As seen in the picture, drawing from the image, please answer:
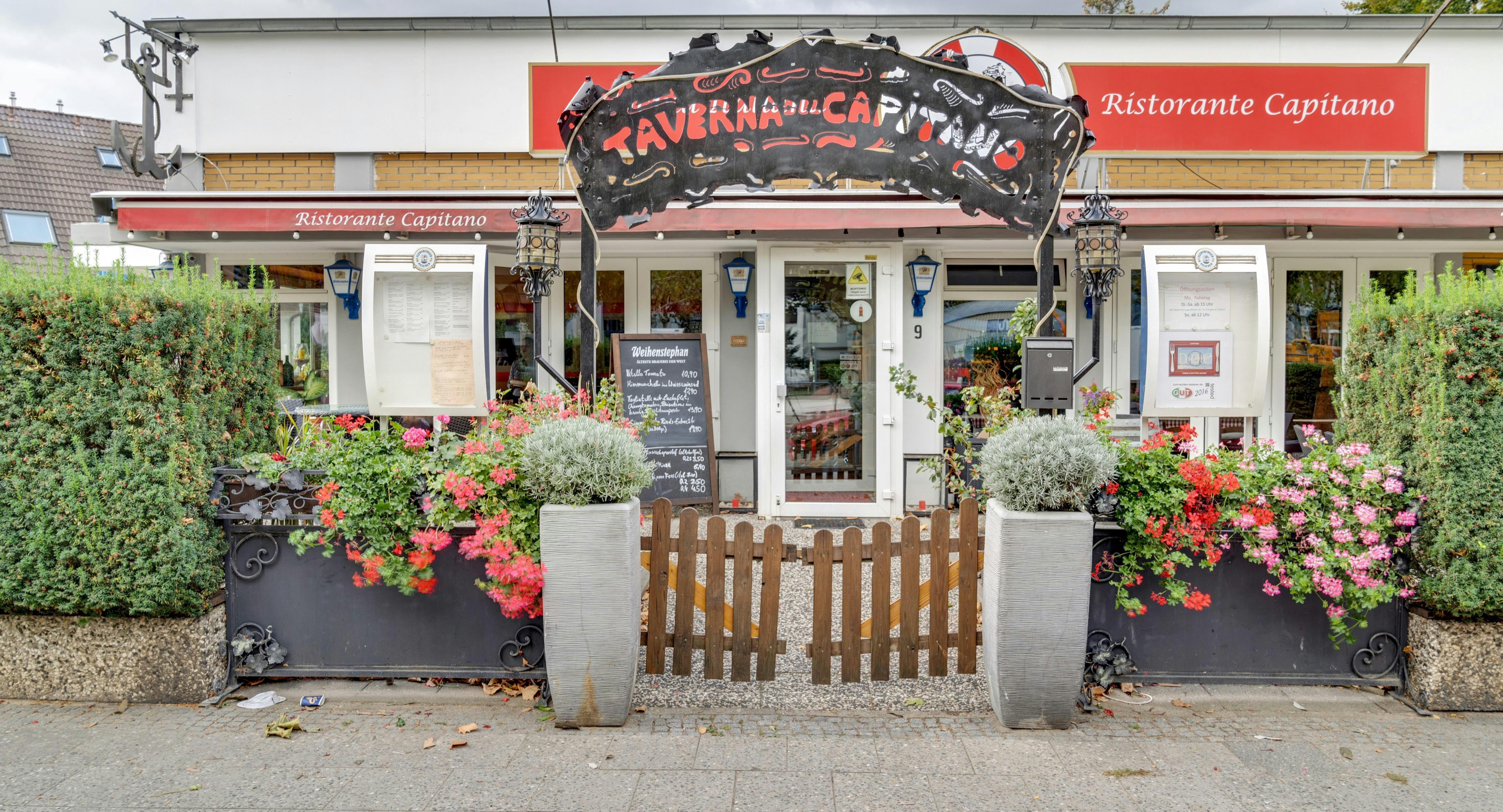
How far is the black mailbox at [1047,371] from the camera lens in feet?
12.9

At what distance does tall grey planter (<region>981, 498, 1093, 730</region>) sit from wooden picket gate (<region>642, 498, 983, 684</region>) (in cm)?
37

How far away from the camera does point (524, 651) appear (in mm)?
3850

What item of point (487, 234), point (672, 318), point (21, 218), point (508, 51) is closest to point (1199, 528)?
point (672, 318)

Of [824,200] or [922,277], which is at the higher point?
[824,200]

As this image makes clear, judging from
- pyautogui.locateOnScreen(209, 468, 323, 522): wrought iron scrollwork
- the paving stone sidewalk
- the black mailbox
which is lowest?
the paving stone sidewalk

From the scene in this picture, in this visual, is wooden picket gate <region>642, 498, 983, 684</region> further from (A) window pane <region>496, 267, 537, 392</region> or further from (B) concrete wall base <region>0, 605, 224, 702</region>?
(A) window pane <region>496, 267, 537, 392</region>

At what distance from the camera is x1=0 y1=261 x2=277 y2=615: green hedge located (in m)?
3.52

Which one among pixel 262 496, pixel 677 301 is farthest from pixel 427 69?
pixel 262 496

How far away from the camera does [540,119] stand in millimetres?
7641

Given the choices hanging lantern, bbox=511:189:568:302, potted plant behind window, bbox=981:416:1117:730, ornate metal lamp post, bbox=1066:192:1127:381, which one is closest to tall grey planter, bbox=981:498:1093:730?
potted plant behind window, bbox=981:416:1117:730

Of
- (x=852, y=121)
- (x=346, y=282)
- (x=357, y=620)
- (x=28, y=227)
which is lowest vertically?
(x=357, y=620)

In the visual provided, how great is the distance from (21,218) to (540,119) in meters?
24.5

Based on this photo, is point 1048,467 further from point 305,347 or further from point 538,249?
point 305,347

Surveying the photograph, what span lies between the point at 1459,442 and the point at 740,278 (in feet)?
18.2
